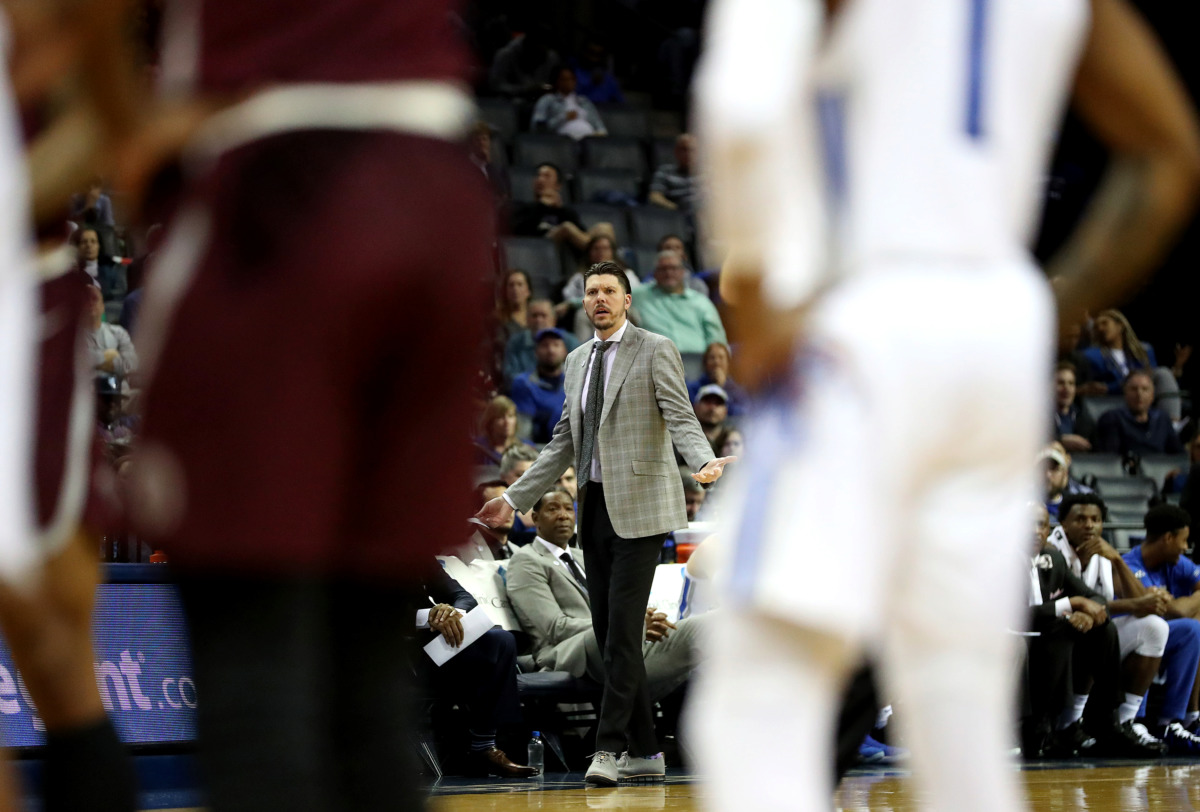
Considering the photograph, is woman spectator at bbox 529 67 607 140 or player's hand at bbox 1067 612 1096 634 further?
woman spectator at bbox 529 67 607 140

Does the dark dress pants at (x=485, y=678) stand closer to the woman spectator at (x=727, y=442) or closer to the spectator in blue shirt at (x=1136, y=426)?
the woman spectator at (x=727, y=442)

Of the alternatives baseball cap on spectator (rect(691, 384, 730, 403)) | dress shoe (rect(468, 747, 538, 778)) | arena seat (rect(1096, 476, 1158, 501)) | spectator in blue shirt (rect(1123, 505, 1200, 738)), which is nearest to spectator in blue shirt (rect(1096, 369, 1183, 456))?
arena seat (rect(1096, 476, 1158, 501))

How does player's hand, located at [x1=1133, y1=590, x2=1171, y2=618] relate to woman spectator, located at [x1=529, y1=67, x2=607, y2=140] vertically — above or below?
below

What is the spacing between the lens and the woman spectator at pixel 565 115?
53.8ft

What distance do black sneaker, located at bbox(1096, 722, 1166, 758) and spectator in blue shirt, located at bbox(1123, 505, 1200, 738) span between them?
0.40 meters

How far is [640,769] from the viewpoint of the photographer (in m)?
7.85

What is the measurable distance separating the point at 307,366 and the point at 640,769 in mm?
6456

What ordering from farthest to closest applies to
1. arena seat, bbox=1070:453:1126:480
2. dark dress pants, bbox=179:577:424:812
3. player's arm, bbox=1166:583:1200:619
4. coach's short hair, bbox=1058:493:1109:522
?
arena seat, bbox=1070:453:1126:480, player's arm, bbox=1166:583:1200:619, coach's short hair, bbox=1058:493:1109:522, dark dress pants, bbox=179:577:424:812

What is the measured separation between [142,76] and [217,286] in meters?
0.45

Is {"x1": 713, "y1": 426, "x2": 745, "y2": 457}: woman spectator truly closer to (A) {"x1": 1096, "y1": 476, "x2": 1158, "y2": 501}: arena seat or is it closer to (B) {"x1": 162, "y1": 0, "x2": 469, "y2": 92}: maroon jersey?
(A) {"x1": 1096, "y1": 476, "x2": 1158, "y2": 501}: arena seat

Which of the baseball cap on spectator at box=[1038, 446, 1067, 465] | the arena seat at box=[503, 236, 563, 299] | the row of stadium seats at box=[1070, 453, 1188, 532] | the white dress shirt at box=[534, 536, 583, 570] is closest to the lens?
the white dress shirt at box=[534, 536, 583, 570]

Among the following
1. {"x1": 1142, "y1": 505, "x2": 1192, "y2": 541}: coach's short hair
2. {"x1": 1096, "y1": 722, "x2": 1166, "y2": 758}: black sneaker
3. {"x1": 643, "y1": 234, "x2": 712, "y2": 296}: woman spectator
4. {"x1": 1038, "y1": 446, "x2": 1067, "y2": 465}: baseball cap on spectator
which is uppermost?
{"x1": 643, "y1": 234, "x2": 712, "y2": 296}: woman spectator

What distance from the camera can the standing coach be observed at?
24.9 ft

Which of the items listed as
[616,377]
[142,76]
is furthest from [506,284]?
[142,76]
